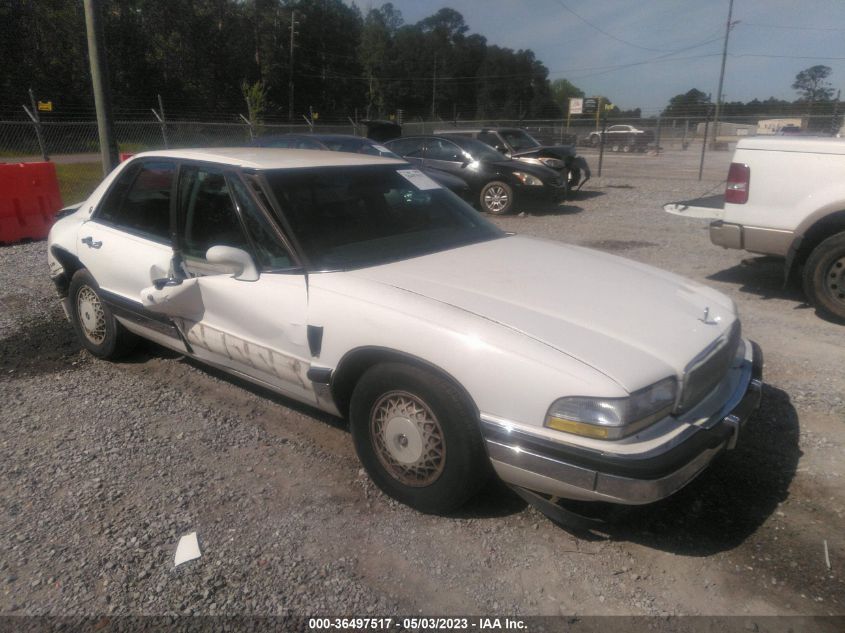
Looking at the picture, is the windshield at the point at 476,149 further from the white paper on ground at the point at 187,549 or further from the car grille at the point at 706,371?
the white paper on ground at the point at 187,549

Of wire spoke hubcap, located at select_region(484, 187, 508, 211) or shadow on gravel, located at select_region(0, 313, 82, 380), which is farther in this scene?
wire spoke hubcap, located at select_region(484, 187, 508, 211)

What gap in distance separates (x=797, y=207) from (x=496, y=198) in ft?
22.7

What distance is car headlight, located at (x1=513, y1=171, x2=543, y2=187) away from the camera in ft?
38.2

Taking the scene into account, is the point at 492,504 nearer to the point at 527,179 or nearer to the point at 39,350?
the point at 39,350

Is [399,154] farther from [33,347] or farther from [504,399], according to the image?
[504,399]

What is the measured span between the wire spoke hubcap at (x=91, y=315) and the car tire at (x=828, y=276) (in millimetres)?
5777

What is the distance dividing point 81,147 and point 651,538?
19584 millimetres

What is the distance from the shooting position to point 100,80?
27.1ft

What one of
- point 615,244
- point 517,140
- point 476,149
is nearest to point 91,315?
point 615,244

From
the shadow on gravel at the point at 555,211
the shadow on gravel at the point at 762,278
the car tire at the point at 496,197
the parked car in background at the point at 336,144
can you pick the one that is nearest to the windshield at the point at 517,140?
the shadow on gravel at the point at 555,211

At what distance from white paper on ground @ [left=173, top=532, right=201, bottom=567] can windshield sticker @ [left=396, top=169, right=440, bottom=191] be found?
2.33 m

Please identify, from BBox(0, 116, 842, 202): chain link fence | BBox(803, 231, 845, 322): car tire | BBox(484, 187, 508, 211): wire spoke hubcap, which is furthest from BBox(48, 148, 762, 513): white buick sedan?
BBox(0, 116, 842, 202): chain link fence

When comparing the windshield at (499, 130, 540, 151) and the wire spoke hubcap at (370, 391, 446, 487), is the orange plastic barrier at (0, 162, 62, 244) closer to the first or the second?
the wire spoke hubcap at (370, 391, 446, 487)

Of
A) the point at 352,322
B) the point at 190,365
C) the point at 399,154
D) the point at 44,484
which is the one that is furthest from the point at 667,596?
the point at 399,154
